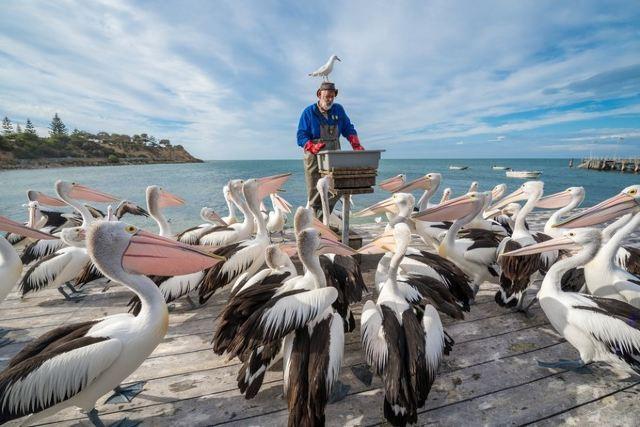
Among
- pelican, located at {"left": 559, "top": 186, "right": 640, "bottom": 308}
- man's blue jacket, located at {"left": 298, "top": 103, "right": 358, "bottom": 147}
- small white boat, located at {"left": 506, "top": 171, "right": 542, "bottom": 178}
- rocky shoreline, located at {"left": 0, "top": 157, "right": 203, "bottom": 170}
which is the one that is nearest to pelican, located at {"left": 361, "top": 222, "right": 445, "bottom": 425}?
pelican, located at {"left": 559, "top": 186, "right": 640, "bottom": 308}

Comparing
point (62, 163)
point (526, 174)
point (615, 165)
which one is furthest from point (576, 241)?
point (62, 163)

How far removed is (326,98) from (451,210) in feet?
8.37

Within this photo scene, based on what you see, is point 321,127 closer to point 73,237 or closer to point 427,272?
point 427,272

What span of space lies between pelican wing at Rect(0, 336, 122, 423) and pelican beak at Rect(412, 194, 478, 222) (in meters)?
2.85

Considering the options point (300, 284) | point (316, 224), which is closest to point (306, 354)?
point (300, 284)

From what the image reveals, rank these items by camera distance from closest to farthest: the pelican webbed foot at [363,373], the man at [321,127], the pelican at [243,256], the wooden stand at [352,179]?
the pelican webbed foot at [363,373] < the pelican at [243,256] < the wooden stand at [352,179] < the man at [321,127]

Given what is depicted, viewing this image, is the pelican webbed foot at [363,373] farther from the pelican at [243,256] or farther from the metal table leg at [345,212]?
the metal table leg at [345,212]

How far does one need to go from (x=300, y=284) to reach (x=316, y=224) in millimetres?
1021

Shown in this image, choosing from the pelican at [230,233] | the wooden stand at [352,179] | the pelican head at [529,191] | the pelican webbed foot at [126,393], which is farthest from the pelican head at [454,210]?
the pelican webbed foot at [126,393]

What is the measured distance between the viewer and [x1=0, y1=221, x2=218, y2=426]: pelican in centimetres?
143

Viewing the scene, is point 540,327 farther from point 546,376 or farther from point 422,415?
point 422,415

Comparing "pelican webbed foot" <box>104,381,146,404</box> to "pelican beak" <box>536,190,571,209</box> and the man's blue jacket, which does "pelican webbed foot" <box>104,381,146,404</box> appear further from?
"pelican beak" <box>536,190,571,209</box>

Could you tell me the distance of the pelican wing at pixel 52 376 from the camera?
141 cm

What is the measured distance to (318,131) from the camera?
473 centimetres
